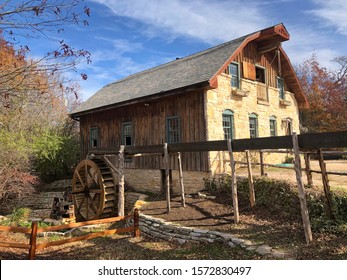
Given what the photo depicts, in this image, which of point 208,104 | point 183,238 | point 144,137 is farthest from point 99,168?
point 183,238

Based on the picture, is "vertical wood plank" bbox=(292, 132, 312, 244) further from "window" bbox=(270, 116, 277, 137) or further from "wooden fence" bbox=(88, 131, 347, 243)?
"window" bbox=(270, 116, 277, 137)

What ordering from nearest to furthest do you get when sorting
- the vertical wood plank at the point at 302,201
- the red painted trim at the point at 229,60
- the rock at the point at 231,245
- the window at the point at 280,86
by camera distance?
the vertical wood plank at the point at 302,201 → the rock at the point at 231,245 → the red painted trim at the point at 229,60 → the window at the point at 280,86

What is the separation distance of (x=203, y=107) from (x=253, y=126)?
12.6 ft

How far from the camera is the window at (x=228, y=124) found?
507 inches

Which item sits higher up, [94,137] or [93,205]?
[94,137]

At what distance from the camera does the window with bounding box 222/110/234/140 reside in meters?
12.9

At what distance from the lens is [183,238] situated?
7.40 metres

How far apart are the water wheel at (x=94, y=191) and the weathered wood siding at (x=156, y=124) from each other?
6.39ft

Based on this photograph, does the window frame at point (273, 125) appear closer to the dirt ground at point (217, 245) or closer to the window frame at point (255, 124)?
the window frame at point (255, 124)

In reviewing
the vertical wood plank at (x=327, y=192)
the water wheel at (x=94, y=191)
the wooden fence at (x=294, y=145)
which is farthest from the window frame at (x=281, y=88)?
the water wheel at (x=94, y=191)

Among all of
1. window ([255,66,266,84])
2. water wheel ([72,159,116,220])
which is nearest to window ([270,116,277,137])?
window ([255,66,266,84])

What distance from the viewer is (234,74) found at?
13547 millimetres

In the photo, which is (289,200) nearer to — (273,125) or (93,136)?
(273,125)

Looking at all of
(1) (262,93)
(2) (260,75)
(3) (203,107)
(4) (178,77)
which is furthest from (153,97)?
(2) (260,75)
